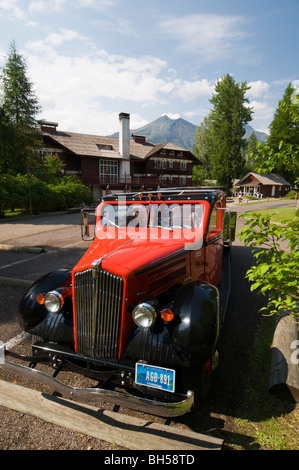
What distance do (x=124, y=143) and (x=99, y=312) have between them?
36.8 m

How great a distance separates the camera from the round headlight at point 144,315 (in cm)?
266

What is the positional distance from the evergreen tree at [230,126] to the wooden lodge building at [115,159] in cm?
754

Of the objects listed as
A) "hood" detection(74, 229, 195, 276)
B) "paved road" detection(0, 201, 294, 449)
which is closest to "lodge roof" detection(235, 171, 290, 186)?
"paved road" detection(0, 201, 294, 449)

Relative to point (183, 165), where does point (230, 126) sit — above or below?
above

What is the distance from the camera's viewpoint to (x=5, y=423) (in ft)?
8.90

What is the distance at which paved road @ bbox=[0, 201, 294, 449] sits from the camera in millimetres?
2553

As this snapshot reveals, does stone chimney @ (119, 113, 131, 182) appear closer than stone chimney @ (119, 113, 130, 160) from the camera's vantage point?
Yes

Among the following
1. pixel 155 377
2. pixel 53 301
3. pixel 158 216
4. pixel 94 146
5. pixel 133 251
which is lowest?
pixel 155 377

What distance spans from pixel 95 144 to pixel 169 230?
1447 inches

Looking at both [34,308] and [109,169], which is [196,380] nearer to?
[34,308]

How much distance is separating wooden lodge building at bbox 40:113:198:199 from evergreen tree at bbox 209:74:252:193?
754 centimetres

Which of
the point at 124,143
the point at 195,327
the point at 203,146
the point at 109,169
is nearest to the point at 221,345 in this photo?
the point at 195,327

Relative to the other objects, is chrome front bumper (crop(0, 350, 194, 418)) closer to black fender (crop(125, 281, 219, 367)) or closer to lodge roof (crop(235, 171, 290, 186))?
black fender (crop(125, 281, 219, 367))

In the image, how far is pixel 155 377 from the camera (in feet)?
8.36
